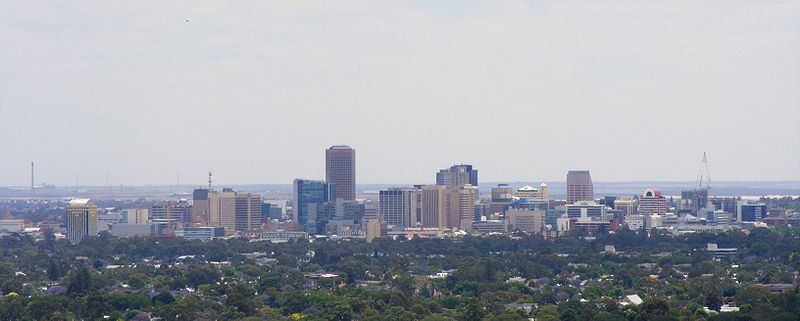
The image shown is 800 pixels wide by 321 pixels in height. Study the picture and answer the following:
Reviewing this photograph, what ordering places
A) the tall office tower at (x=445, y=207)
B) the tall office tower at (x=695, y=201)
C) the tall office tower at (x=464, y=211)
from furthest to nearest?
the tall office tower at (x=695, y=201), the tall office tower at (x=445, y=207), the tall office tower at (x=464, y=211)

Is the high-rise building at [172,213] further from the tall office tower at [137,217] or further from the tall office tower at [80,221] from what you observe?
the tall office tower at [80,221]

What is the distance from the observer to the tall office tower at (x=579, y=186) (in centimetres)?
16750

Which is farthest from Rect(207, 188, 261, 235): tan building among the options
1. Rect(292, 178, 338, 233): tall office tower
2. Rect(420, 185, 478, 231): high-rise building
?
Rect(420, 185, 478, 231): high-rise building

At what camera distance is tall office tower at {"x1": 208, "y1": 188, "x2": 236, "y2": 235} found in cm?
14500

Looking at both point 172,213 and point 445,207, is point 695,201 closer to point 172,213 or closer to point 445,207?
point 445,207

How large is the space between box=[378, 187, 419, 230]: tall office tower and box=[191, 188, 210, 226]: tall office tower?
47.8 ft

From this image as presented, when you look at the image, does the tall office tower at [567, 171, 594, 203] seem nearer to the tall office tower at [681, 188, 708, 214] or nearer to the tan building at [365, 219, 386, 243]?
the tall office tower at [681, 188, 708, 214]

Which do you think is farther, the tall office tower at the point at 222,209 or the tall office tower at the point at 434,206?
the tall office tower at the point at 222,209

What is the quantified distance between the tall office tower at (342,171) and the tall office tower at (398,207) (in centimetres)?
1330

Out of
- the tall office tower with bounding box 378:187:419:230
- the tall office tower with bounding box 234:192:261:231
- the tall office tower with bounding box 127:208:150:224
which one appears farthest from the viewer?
the tall office tower with bounding box 127:208:150:224

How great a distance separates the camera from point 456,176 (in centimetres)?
17200

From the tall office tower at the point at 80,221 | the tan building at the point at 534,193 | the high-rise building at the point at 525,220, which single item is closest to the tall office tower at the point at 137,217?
the tall office tower at the point at 80,221

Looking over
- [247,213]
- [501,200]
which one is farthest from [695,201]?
[247,213]

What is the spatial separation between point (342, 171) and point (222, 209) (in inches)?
813
